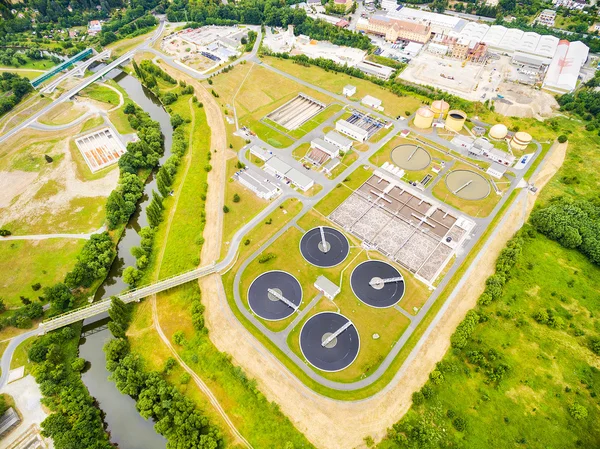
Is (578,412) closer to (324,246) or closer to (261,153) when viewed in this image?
(324,246)

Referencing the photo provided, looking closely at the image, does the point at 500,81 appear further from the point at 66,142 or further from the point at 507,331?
the point at 66,142

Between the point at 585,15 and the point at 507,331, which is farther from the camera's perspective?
the point at 585,15

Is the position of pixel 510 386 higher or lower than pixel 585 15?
lower

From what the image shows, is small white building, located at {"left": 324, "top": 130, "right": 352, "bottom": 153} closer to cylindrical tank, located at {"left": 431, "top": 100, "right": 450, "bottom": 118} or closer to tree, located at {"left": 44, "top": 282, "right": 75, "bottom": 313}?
cylindrical tank, located at {"left": 431, "top": 100, "right": 450, "bottom": 118}

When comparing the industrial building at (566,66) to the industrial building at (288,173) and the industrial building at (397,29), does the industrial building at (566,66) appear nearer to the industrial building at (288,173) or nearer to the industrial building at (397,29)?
the industrial building at (397,29)

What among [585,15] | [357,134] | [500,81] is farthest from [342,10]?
[585,15]

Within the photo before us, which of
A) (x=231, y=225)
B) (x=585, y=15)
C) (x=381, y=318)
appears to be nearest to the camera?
(x=381, y=318)

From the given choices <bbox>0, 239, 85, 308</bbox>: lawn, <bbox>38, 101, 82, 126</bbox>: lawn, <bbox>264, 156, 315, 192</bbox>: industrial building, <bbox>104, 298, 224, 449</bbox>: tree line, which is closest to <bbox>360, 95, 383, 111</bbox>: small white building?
<bbox>264, 156, 315, 192</bbox>: industrial building

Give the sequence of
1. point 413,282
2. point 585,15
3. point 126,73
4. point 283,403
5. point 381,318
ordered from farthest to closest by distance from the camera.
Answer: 1. point 585,15
2. point 126,73
3. point 413,282
4. point 381,318
5. point 283,403

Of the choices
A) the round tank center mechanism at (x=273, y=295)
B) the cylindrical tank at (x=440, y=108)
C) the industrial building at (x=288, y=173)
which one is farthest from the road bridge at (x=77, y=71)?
the cylindrical tank at (x=440, y=108)
